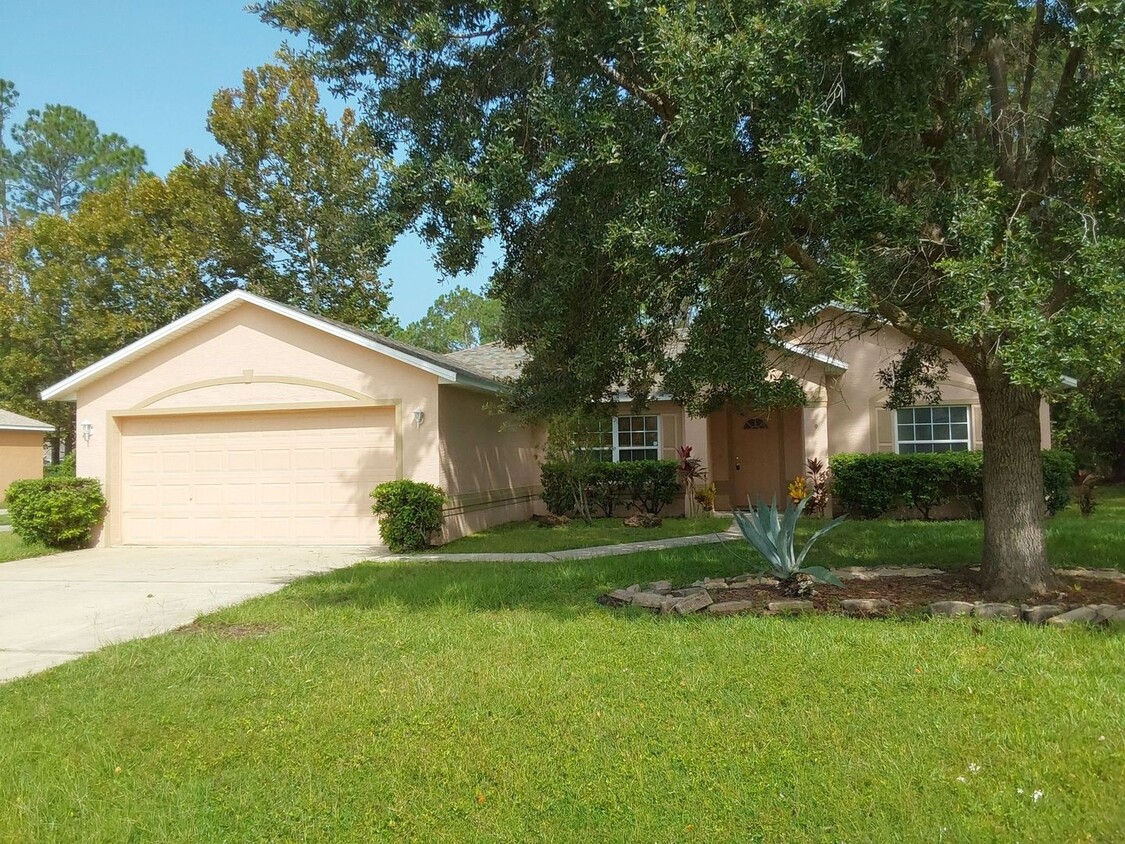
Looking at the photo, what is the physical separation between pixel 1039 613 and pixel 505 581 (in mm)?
5323

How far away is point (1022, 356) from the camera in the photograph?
5.54 meters

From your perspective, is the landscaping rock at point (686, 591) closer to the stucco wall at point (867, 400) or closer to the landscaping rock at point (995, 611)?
the landscaping rock at point (995, 611)

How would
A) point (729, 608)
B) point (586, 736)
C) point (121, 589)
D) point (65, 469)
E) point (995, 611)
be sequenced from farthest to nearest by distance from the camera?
point (65, 469)
point (121, 589)
point (729, 608)
point (995, 611)
point (586, 736)

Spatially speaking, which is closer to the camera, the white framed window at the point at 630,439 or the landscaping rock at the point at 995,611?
the landscaping rock at the point at 995,611

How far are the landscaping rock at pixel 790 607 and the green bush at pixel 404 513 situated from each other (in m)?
6.98

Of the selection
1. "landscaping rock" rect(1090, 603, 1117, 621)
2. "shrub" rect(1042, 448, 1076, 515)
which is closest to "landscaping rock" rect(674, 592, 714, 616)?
"landscaping rock" rect(1090, 603, 1117, 621)

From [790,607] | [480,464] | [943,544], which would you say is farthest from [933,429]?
[790,607]

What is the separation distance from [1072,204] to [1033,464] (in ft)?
7.76

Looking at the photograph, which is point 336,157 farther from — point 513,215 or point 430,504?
point 513,215

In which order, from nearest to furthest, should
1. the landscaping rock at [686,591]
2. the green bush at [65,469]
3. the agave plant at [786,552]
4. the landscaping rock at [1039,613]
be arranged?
the landscaping rock at [1039,613]
the agave plant at [786,552]
the landscaping rock at [686,591]
the green bush at [65,469]

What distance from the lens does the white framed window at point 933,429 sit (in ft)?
55.6

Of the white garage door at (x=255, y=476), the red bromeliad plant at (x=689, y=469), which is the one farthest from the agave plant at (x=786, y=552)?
the red bromeliad plant at (x=689, y=469)

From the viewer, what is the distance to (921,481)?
1575 centimetres

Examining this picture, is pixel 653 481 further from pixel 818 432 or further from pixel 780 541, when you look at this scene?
pixel 780 541
